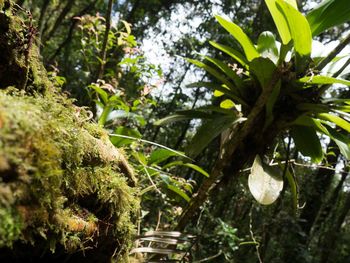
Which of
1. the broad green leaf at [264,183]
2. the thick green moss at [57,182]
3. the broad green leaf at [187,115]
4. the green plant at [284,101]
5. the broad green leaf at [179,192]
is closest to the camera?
the thick green moss at [57,182]

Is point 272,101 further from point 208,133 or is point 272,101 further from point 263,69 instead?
point 208,133

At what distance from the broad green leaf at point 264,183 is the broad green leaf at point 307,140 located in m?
0.24

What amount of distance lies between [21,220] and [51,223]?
165mm

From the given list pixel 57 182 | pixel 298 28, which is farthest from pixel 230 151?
pixel 57 182

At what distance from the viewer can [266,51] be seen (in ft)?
5.48

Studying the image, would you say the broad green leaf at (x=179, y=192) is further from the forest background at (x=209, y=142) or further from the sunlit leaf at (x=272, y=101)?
the sunlit leaf at (x=272, y=101)

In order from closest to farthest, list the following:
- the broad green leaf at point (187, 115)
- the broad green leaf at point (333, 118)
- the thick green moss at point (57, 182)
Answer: the thick green moss at point (57, 182), the broad green leaf at point (333, 118), the broad green leaf at point (187, 115)

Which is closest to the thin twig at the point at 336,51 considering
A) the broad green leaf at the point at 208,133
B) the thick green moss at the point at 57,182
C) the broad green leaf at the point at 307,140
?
the broad green leaf at the point at 307,140

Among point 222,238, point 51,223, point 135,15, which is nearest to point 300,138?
point 51,223

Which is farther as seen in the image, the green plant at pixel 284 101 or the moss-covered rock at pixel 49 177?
the green plant at pixel 284 101

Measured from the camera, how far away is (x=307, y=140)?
165cm

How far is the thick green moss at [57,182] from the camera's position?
643 millimetres

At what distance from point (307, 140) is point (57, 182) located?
1192mm

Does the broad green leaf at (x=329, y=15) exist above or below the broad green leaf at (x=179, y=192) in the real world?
above
